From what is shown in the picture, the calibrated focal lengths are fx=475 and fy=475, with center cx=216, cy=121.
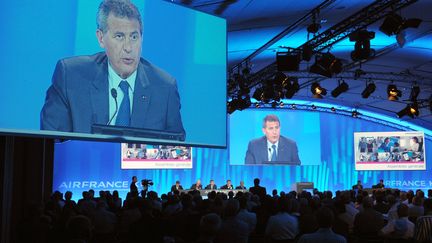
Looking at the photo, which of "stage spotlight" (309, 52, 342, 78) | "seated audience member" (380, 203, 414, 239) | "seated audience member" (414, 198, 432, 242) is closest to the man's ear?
"seated audience member" (380, 203, 414, 239)

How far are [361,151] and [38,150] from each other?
53.0 feet

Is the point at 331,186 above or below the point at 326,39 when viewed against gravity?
below

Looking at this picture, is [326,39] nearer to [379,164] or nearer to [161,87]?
[161,87]

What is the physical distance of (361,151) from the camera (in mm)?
21625

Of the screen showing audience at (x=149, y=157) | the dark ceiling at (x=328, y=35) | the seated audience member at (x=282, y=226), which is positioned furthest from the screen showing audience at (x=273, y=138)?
the seated audience member at (x=282, y=226)

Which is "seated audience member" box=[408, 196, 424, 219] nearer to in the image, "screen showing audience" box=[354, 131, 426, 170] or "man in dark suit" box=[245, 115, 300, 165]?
"man in dark suit" box=[245, 115, 300, 165]

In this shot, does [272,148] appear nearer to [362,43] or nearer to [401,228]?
[362,43]

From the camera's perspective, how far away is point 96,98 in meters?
5.84

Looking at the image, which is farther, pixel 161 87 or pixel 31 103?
pixel 161 87

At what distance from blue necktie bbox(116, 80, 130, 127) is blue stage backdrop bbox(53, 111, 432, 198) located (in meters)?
12.3

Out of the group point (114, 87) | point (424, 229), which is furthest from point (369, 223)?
point (114, 87)

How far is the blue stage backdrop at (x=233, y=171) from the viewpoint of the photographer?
17828mm

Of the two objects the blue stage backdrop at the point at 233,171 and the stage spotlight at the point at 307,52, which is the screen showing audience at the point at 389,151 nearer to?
the blue stage backdrop at the point at 233,171

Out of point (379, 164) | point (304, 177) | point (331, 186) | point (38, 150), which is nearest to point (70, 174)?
point (38, 150)
